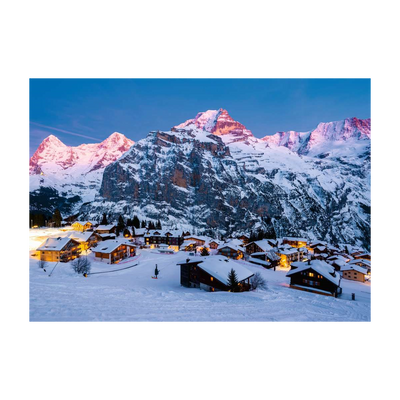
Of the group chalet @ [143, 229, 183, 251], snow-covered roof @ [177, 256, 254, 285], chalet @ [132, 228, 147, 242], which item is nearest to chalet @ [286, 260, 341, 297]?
snow-covered roof @ [177, 256, 254, 285]

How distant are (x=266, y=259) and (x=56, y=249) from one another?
34310mm

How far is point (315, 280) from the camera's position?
73.5ft

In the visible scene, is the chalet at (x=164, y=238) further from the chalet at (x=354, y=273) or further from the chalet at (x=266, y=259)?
the chalet at (x=354, y=273)

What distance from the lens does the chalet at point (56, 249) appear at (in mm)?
24312

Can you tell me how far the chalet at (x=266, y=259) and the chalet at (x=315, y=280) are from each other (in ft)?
45.1

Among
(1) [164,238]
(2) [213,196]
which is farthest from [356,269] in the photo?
(2) [213,196]

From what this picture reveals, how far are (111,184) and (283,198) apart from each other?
12135 centimetres

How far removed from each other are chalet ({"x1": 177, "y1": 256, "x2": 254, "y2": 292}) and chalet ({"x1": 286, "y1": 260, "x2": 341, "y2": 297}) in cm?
702

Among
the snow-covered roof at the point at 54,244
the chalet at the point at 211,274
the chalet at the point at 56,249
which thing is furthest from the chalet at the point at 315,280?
the snow-covered roof at the point at 54,244

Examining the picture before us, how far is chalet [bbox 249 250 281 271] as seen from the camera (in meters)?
37.2

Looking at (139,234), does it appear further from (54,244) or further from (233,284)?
(233,284)
